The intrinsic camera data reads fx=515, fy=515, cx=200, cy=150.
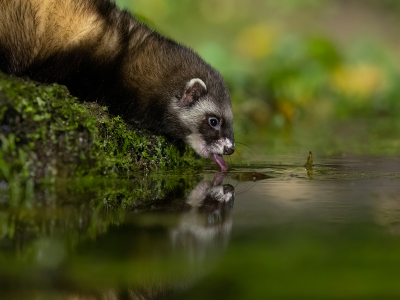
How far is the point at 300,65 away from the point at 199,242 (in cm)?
810

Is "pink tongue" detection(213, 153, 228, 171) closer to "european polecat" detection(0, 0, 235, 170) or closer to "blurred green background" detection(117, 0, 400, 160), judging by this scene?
"european polecat" detection(0, 0, 235, 170)

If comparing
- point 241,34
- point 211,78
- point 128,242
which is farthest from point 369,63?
point 128,242

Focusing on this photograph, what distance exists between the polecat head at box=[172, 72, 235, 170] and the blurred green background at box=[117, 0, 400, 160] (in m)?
0.52

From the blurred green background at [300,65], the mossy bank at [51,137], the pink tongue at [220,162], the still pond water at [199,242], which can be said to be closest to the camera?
the still pond water at [199,242]

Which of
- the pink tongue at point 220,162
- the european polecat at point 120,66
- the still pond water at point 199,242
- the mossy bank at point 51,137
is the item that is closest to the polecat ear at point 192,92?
the european polecat at point 120,66

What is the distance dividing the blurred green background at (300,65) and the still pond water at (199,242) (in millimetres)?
2062

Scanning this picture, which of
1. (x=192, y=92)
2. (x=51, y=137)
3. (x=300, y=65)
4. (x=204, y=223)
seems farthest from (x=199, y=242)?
(x=300, y=65)

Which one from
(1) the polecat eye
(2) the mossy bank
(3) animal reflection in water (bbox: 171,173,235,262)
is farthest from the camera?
(1) the polecat eye

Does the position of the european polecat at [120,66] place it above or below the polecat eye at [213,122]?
above

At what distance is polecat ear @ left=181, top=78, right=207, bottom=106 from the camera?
4238 millimetres

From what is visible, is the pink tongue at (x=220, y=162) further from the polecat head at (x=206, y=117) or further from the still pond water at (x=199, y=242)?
the still pond water at (x=199, y=242)

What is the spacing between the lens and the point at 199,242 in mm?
1945

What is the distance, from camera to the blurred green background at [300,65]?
654 centimetres

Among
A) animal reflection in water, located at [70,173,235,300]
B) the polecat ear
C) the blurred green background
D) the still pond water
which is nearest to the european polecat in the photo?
the polecat ear
